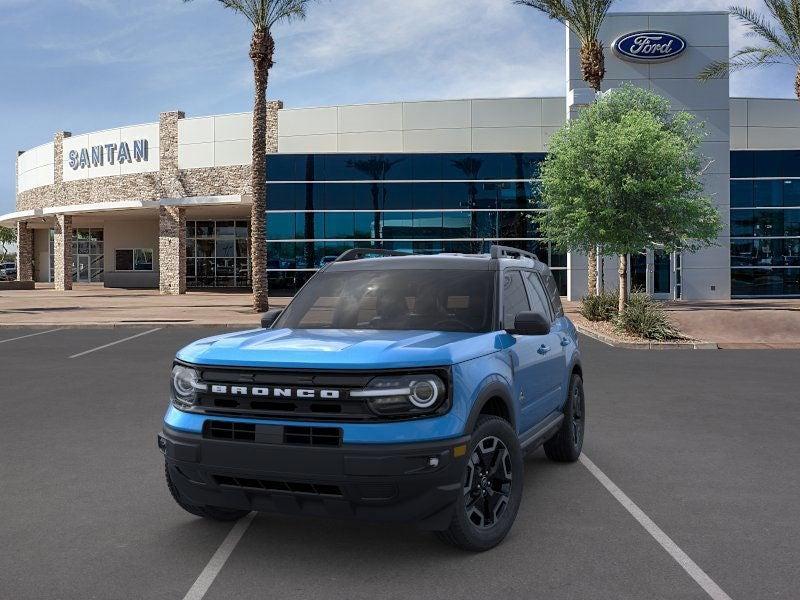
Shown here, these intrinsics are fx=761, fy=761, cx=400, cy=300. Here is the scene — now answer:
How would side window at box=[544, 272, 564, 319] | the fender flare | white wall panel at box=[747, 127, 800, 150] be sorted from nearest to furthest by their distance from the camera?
the fender flare, side window at box=[544, 272, 564, 319], white wall panel at box=[747, 127, 800, 150]

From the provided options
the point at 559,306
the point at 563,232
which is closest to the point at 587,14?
the point at 563,232

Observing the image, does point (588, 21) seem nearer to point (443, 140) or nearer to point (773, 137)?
point (443, 140)

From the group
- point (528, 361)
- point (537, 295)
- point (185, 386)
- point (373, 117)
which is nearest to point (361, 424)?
point (185, 386)

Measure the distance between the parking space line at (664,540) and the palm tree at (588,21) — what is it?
21.3m

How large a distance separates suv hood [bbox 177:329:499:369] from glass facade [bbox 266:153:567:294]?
30934 mm

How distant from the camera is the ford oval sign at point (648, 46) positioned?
33656mm

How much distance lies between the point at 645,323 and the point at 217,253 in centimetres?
3678

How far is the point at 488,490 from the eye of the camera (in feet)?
15.1

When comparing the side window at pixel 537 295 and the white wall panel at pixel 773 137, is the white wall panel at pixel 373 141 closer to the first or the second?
the white wall panel at pixel 773 137

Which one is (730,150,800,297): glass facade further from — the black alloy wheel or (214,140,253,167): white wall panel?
the black alloy wheel

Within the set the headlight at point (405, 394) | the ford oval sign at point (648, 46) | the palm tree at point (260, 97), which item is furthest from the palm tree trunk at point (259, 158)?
the headlight at point (405, 394)

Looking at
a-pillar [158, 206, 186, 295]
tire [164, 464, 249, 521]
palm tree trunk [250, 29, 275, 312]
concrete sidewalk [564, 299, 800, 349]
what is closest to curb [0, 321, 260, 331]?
palm tree trunk [250, 29, 275, 312]

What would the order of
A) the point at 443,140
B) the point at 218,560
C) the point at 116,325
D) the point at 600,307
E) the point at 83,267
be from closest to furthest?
the point at 218,560, the point at 116,325, the point at 600,307, the point at 443,140, the point at 83,267

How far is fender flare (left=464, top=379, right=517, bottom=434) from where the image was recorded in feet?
14.0
